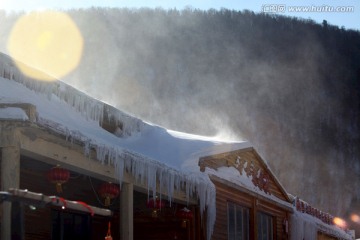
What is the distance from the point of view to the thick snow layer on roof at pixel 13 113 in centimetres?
774

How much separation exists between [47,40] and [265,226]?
10613cm

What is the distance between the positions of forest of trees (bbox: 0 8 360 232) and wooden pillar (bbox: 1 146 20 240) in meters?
79.6

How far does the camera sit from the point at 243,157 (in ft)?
54.6

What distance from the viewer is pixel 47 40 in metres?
119

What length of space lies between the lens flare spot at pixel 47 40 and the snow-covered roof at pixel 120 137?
7944cm

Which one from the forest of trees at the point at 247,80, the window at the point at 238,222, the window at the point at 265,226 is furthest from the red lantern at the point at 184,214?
the forest of trees at the point at 247,80

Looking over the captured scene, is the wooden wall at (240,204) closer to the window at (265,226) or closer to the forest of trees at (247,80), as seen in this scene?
the window at (265,226)

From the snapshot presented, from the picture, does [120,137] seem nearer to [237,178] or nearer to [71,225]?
[71,225]

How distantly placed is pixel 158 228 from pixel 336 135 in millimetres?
96330

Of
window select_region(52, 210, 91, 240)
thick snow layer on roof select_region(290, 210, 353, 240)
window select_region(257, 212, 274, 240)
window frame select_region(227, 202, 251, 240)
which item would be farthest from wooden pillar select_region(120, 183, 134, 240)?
thick snow layer on roof select_region(290, 210, 353, 240)

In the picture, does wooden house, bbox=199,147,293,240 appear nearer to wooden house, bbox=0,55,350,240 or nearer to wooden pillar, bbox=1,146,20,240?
wooden house, bbox=0,55,350,240

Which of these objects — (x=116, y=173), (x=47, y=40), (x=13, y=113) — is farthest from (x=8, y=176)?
(x=47, y=40)

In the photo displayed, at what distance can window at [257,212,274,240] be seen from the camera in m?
17.5

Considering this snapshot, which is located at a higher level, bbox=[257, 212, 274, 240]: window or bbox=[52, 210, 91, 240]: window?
bbox=[257, 212, 274, 240]: window
